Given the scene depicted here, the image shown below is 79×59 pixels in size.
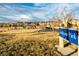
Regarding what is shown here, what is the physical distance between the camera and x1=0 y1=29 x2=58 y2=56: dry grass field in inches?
69.4

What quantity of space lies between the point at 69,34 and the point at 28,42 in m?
0.42

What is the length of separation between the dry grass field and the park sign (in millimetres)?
62

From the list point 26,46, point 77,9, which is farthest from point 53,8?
point 26,46

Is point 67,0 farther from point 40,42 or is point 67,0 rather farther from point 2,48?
point 2,48

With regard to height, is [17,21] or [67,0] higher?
[67,0]

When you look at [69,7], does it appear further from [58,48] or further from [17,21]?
[17,21]

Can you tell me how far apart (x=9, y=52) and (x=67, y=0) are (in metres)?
Answer: 0.78

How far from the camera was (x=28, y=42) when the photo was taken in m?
1.77

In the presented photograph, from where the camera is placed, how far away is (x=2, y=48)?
1.77 meters

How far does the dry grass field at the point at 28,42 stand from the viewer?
1.76m

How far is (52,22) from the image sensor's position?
69.8 inches

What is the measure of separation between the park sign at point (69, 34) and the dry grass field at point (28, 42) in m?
0.06

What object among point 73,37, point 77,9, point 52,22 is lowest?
point 73,37

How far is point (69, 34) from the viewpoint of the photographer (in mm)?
1763
